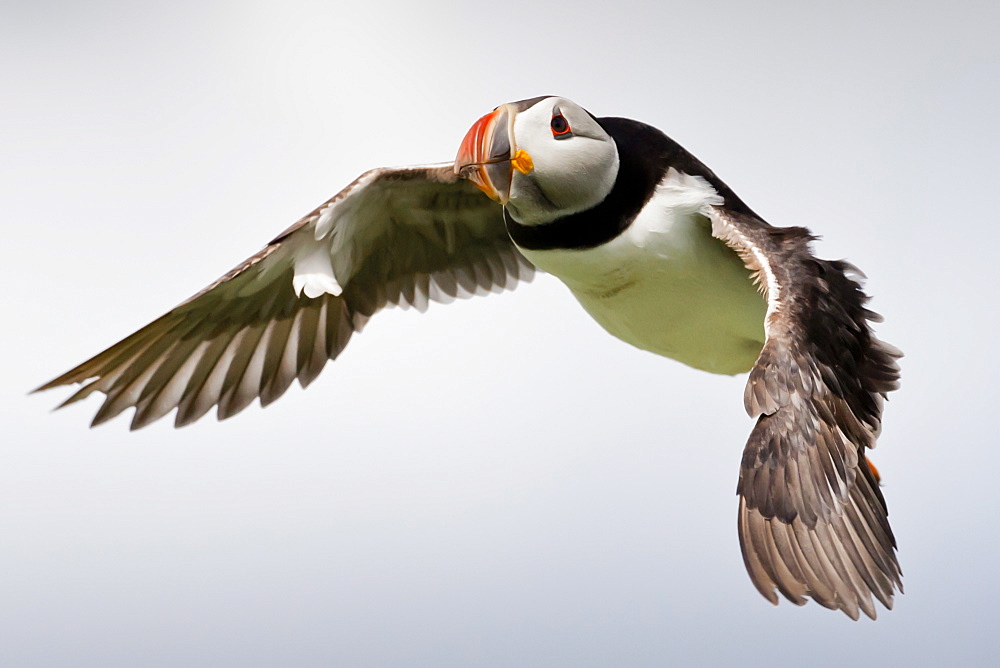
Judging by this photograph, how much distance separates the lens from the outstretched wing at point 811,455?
10.2ft

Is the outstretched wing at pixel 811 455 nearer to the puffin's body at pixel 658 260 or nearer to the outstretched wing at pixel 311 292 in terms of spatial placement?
the puffin's body at pixel 658 260

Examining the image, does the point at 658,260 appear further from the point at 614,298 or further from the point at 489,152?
the point at 489,152

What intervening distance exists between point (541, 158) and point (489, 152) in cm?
19

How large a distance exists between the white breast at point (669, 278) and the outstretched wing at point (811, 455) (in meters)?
0.49

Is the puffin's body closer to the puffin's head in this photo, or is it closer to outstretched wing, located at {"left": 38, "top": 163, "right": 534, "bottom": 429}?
the puffin's head

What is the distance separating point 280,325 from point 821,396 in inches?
101

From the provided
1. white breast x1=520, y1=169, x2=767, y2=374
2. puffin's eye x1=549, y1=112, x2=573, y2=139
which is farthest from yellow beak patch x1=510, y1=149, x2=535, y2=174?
white breast x1=520, y1=169, x2=767, y2=374

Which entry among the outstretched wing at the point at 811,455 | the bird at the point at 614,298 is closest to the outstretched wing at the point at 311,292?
the bird at the point at 614,298

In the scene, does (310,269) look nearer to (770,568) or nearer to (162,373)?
(162,373)

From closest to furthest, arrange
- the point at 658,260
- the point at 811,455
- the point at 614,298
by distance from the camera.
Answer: the point at 811,455, the point at 658,260, the point at 614,298

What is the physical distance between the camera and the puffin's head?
3.97 meters


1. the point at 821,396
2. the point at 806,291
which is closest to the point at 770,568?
the point at 821,396

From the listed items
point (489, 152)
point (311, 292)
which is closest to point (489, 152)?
point (489, 152)

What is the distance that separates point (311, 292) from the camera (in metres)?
4.77
